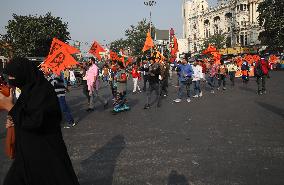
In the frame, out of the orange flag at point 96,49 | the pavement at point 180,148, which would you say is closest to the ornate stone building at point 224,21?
the orange flag at point 96,49

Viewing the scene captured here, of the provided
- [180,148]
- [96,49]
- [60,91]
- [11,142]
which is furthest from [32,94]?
[96,49]

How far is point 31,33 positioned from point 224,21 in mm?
58463

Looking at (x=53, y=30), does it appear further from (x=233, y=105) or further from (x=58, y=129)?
(x=58, y=129)

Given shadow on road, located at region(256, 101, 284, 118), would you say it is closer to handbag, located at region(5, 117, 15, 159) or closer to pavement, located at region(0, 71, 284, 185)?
pavement, located at region(0, 71, 284, 185)

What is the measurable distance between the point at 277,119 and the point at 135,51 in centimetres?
6797

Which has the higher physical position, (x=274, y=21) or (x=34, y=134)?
(x=274, y=21)

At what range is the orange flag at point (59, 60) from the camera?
1239 cm

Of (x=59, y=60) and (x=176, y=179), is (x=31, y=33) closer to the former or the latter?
(x=59, y=60)

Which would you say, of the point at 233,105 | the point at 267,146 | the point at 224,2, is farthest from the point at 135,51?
the point at 267,146

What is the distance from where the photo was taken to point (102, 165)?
20.3ft

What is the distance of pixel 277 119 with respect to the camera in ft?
32.8

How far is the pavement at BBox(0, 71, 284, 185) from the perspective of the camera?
17.8 ft

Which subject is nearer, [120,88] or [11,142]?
[11,142]

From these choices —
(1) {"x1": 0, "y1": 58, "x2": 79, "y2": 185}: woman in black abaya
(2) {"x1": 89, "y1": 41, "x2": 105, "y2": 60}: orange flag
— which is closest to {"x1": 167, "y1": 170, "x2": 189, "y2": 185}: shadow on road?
(1) {"x1": 0, "y1": 58, "x2": 79, "y2": 185}: woman in black abaya
